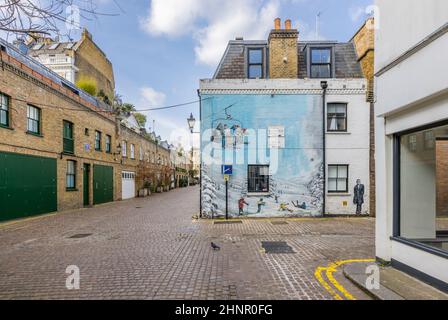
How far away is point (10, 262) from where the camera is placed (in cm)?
639

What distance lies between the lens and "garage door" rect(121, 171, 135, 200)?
82.5ft

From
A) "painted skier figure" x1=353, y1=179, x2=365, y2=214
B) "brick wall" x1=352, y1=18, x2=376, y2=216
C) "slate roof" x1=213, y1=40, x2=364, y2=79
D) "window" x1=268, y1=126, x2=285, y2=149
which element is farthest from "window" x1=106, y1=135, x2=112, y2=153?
"brick wall" x1=352, y1=18, x2=376, y2=216

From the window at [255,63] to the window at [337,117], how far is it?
3.97 metres

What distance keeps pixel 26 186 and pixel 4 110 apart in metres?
3.71

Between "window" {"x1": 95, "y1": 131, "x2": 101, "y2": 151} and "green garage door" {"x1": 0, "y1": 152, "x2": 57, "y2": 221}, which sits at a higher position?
"window" {"x1": 95, "y1": 131, "x2": 101, "y2": 151}

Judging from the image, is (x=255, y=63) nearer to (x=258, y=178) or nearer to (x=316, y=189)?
(x=258, y=178)

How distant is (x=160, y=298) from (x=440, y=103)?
5775 millimetres

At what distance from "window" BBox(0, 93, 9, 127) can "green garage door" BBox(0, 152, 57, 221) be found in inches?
57.2

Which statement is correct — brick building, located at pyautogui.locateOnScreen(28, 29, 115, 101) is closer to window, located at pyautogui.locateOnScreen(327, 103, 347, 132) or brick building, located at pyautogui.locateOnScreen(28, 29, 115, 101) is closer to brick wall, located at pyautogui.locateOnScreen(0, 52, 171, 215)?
brick wall, located at pyautogui.locateOnScreen(0, 52, 171, 215)

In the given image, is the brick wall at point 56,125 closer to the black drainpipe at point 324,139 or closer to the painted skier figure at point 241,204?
the painted skier figure at point 241,204

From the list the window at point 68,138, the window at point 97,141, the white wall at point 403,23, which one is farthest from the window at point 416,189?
the window at point 97,141

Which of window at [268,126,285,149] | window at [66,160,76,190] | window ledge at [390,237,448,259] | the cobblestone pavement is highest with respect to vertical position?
window at [268,126,285,149]
